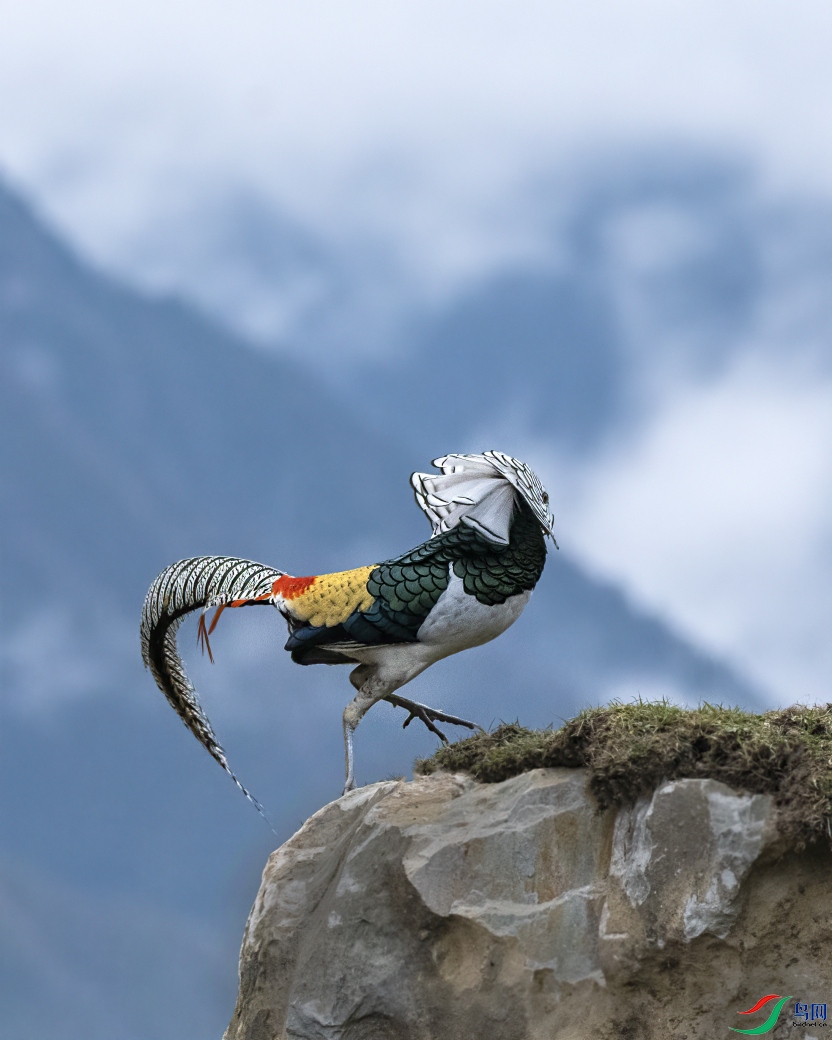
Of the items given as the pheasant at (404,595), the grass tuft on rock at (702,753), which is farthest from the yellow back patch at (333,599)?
the grass tuft on rock at (702,753)

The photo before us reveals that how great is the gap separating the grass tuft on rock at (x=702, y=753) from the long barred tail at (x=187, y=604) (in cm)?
191

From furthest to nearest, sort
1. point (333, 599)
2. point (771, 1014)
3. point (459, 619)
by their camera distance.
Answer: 1. point (333, 599)
2. point (459, 619)
3. point (771, 1014)

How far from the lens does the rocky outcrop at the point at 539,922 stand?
5.47m

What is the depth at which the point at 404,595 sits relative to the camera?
273 inches

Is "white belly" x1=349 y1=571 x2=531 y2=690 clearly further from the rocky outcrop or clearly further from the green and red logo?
the green and red logo

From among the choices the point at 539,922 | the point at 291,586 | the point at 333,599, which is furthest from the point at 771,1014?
the point at 291,586

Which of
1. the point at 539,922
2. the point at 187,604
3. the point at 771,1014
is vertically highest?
the point at 187,604

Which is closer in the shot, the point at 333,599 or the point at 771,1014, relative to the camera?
the point at 771,1014

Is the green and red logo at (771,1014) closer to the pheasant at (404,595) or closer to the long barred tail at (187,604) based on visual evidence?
the pheasant at (404,595)

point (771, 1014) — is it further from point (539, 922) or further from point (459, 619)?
point (459, 619)

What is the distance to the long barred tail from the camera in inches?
291

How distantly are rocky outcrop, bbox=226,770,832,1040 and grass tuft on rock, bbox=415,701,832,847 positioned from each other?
0.09 meters

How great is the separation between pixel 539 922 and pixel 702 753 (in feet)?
→ 3.45

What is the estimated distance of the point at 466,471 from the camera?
7.30m
